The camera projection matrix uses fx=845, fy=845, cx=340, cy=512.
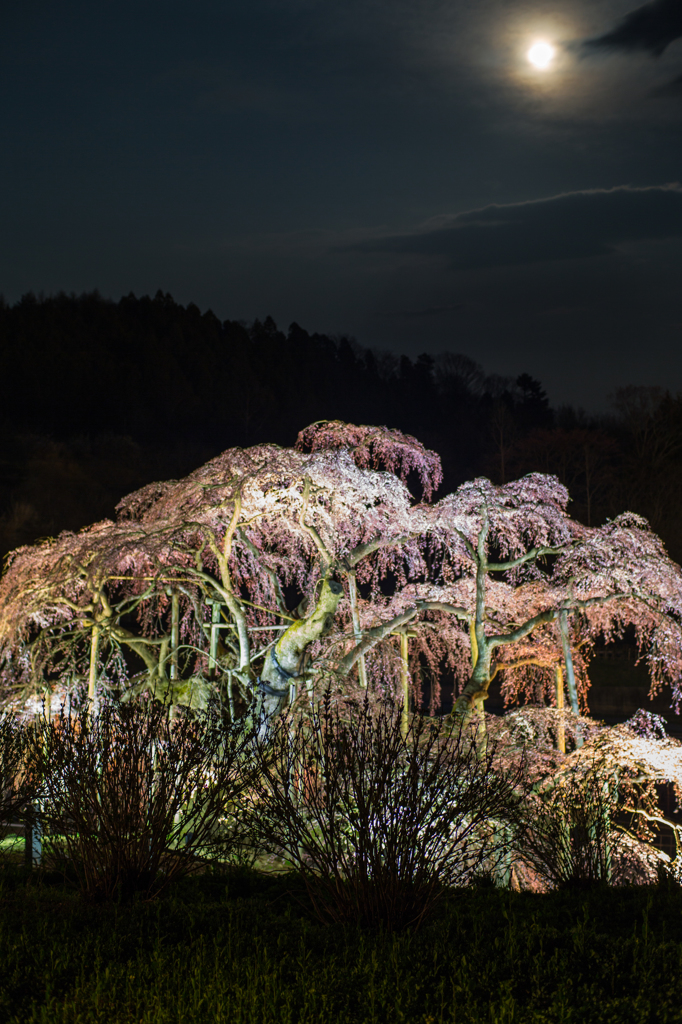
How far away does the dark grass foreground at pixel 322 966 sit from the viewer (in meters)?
3.30

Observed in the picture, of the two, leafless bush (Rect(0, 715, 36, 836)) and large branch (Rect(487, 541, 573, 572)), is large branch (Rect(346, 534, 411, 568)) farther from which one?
leafless bush (Rect(0, 715, 36, 836))

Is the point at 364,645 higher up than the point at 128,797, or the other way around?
the point at 364,645

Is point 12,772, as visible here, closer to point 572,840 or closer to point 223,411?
point 572,840

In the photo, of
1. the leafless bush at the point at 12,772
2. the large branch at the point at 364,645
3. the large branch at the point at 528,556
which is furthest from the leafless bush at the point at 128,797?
the large branch at the point at 528,556

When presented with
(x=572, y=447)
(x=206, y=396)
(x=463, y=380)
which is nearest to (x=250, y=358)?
(x=206, y=396)

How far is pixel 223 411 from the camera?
133 feet

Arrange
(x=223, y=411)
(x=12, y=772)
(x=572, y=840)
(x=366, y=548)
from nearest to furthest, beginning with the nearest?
(x=12, y=772), (x=572, y=840), (x=366, y=548), (x=223, y=411)

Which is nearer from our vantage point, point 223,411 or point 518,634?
point 518,634

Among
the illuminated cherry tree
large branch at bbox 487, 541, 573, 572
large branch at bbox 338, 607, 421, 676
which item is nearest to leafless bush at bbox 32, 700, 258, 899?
the illuminated cherry tree

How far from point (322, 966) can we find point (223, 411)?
1492 inches

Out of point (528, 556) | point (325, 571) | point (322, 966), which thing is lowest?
point (322, 966)

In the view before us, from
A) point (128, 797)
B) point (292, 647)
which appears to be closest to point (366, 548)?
point (292, 647)

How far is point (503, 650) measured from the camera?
13.1 metres

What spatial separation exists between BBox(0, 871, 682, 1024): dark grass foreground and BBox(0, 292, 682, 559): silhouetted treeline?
2399 centimetres
